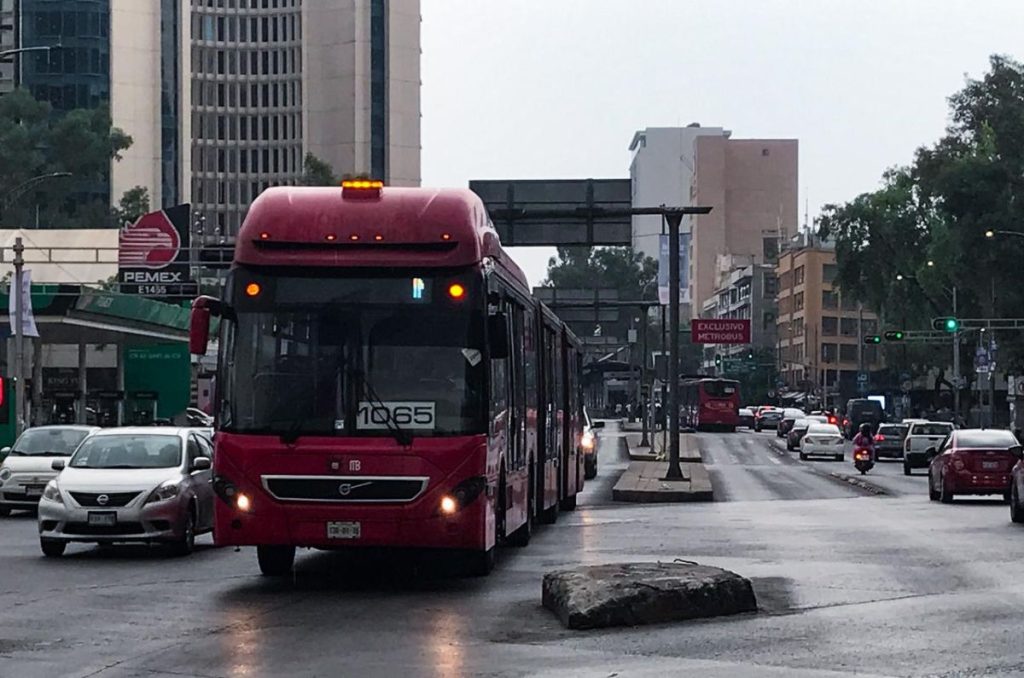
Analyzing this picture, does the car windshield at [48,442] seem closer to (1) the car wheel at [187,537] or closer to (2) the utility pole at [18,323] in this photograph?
(1) the car wheel at [187,537]

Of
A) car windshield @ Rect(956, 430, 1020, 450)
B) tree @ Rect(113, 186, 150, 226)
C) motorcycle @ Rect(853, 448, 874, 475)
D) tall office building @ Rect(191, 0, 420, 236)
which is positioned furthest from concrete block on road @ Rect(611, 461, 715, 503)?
tall office building @ Rect(191, 0, 420, 236)

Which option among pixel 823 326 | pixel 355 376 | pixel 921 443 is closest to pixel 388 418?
pixel 355 376

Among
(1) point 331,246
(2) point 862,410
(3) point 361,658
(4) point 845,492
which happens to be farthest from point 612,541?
(2) point 862,410

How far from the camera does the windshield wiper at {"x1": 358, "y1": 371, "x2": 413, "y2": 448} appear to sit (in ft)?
55.4

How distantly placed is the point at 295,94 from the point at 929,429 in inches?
4871

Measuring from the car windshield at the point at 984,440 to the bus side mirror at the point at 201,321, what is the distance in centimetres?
2359

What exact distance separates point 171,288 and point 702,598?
38.9 meters

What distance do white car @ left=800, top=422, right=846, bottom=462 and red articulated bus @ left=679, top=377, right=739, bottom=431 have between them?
3129cm

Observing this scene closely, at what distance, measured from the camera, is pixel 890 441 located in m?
74.7

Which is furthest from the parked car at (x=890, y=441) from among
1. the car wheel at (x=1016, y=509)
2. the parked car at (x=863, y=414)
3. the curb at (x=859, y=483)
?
the car wheel at (x=1016, y=509)

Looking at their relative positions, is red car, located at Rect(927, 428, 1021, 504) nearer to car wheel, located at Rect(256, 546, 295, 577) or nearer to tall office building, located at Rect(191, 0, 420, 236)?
car wheel, located at Rect(256, 546, 295, 577)

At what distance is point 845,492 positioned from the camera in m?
45.4

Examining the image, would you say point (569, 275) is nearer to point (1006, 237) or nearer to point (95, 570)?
point (1006, 237)

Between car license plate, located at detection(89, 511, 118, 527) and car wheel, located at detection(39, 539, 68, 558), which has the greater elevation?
car license plate, located at detection(89, 511, 118, 527)
